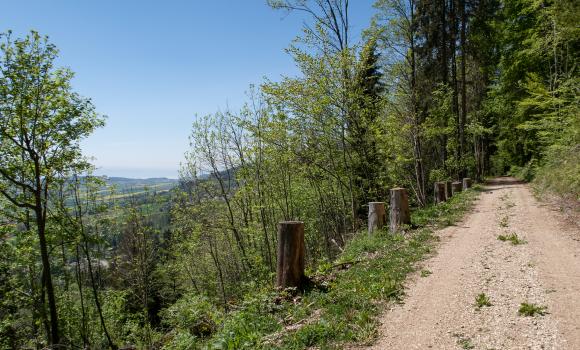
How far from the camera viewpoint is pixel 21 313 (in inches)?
709

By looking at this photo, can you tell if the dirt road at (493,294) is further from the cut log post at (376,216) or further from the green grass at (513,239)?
the cut log post at (376,216)

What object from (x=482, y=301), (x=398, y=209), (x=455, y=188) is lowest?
(x=482, y=301)

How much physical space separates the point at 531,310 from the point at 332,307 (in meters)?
2.66

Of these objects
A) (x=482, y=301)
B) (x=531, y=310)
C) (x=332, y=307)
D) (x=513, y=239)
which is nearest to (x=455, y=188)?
(x=513, y=239)

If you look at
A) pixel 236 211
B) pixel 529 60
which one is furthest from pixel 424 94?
pixel 236 211

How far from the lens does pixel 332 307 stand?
5.41m

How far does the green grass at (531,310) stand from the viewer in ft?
14.7

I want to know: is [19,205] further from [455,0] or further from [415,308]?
[455,0]

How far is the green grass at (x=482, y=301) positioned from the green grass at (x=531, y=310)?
417mm

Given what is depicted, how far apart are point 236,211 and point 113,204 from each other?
9.56 meters

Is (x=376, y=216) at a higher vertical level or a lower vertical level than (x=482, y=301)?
higher

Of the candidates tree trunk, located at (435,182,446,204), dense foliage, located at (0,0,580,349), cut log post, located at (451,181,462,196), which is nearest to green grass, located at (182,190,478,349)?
dense foliage, located at (0,0,580,349)

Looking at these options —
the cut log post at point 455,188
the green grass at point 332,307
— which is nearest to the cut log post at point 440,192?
the cut log post at point 455,188

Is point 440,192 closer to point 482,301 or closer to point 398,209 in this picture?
point 398,209
